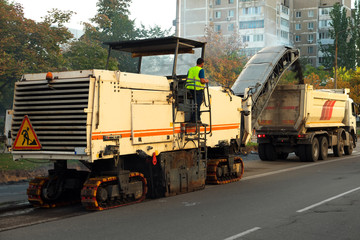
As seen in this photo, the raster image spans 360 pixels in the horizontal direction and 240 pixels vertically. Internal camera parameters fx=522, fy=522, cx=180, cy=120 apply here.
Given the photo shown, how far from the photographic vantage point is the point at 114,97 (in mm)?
9953

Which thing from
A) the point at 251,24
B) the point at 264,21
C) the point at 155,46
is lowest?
the point at 155,46

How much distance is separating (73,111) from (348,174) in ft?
31.5

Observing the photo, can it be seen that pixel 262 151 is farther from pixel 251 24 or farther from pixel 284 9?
pixel 284 9

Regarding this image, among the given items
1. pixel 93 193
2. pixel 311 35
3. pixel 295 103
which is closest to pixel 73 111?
pixel 93 193

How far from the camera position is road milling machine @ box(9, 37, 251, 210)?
9664 millimetres

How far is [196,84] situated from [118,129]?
2643 mm

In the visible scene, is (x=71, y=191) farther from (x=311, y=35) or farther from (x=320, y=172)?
(x=311, y=35)

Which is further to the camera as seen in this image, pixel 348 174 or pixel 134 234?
pixel 348 174

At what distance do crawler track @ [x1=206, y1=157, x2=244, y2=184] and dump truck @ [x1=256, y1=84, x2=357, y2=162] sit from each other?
592 centimetres

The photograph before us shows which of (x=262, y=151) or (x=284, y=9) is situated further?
(x=284, y=9)

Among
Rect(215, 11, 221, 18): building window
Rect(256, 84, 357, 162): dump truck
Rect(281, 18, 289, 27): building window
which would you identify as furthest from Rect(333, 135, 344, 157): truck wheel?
Rect(281, 18, 289, 27): building window

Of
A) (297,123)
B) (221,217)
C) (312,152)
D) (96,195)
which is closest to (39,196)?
(96,195)

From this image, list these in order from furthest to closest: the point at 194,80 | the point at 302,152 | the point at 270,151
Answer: the point at 270,151
the point at 302,152
the point at 194,80

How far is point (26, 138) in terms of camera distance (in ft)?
33.3
